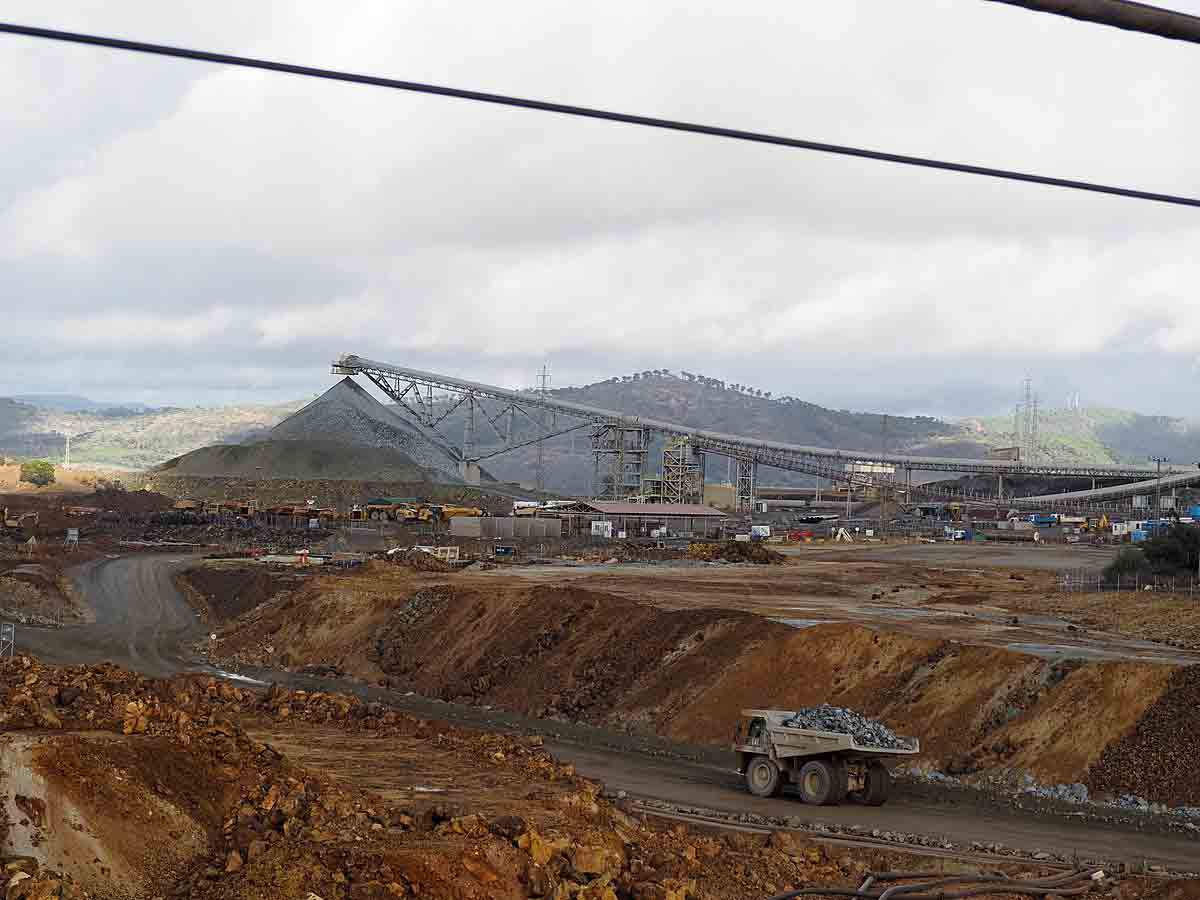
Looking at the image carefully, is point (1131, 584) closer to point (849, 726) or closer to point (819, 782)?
point (849, 726)

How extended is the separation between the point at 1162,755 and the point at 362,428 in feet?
473

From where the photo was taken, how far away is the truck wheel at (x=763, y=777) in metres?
25.1

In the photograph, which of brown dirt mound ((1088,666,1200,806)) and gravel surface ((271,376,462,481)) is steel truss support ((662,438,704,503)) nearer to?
gravel surface ((271,376,462,481))

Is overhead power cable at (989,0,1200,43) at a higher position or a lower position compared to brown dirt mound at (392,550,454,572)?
higher

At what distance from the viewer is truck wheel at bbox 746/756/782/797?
25109 millimetres

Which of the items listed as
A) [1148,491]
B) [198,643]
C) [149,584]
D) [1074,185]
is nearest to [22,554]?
[149,584]

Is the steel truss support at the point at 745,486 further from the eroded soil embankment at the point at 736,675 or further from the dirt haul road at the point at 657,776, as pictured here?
the eroded soil embankment at the point at 736,675

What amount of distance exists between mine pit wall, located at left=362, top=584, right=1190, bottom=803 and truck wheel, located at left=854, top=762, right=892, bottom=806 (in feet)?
15.2

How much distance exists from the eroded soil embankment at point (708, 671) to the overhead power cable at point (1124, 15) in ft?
73.5

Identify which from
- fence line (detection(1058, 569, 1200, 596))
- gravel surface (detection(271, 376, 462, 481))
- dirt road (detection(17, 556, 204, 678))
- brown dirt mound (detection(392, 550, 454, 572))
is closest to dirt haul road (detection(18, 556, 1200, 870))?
dirt road (detection(17, 556, 204, 678))

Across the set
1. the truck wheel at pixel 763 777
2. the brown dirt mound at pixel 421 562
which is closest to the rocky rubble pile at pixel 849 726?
the truck wheel at pixel 763 777

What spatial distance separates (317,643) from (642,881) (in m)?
36.8

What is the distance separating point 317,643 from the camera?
51.4 metres

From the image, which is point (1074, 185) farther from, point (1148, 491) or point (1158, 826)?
point (1148, 491)
